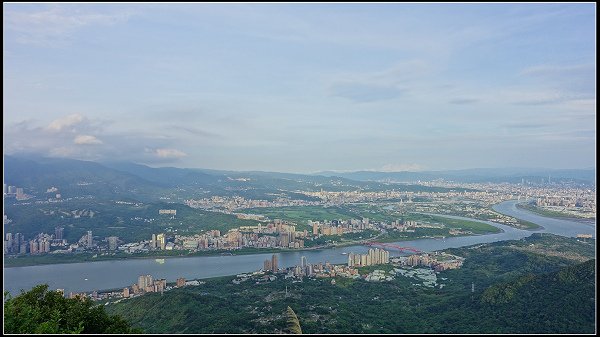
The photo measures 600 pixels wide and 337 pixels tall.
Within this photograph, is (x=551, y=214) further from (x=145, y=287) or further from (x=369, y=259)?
(x=145, y=287)

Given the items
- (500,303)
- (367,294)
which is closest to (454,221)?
(367,294)

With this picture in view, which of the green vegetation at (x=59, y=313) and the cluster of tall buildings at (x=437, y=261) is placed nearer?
the green vegetation at (x=59, y=313)

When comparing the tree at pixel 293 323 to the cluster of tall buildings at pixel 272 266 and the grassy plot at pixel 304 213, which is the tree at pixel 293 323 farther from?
the grassy plot at pixel 304 213

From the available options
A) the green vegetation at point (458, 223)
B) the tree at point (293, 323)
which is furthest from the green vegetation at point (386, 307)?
the green vegetation at point (458, 223)

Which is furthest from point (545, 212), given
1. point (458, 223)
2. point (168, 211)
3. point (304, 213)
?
point (168, 211)

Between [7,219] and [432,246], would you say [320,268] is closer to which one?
[432,246]
